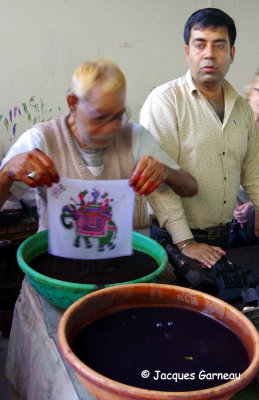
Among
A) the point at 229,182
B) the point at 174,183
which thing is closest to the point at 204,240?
the point at 229,182

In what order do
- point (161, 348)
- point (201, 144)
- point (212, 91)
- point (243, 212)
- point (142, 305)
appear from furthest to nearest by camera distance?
1. point (243, 212)
2. point (212, 91)
3. point (201, 144)
4. point (142, 305)
5. point (161, 348)

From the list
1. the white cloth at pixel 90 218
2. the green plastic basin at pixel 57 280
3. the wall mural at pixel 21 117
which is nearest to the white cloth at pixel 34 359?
the green plastic basin at pixel 57 280

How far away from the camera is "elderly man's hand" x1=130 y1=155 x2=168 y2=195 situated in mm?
1384

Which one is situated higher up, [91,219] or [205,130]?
[205,130]

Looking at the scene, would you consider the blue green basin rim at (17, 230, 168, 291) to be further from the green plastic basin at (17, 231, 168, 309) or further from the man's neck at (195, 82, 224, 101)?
the man's neck at (195, 82, 224, 101)

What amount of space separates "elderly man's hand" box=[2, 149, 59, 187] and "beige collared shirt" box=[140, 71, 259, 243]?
66 cm

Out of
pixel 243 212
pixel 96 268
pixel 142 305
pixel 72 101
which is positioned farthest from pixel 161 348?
pixel 243 212

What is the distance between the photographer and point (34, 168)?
131cm

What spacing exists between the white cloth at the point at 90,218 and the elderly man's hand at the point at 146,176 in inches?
1.1

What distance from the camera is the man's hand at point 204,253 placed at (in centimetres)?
164

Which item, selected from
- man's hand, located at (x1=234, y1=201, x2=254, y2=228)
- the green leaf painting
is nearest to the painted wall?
the green leaf painting

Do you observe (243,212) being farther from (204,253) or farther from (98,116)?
(98,116)

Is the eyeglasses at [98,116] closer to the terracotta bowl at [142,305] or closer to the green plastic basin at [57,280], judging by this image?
the green plastic basin at [57,280]

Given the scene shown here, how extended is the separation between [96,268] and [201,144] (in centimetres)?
85
